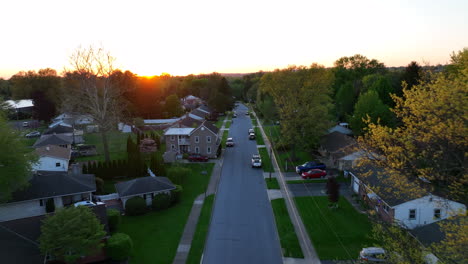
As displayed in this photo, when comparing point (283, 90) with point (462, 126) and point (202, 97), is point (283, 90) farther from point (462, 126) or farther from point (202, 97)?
point (202, 97)

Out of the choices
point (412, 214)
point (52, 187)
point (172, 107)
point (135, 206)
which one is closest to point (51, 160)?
point (52, 187)

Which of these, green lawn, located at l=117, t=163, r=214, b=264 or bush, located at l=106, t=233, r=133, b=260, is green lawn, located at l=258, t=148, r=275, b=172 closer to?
green lawn, located at l=117, t=163, r=214, b=264

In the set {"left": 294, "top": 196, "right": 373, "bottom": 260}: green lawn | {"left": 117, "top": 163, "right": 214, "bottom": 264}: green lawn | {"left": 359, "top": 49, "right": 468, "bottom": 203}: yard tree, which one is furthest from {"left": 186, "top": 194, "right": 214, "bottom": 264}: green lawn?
{"left": 359, "top": 49, "right": 468, "bottom": 203}: yard tree

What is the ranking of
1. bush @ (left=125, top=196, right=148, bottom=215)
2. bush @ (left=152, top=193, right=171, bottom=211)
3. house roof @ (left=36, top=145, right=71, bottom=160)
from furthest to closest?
1. house roof @ (left=36, top=145, right=71, bottom=160)
2. bush @ (left=152, top=193, right=171, bottom=211)
3. bush @ (left=125, top=196, right=148, bottom=215)

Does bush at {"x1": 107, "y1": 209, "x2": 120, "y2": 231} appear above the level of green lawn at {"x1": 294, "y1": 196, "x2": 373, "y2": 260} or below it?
above

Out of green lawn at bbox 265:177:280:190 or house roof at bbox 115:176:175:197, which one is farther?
green lawn at bbox 265:177:280:190

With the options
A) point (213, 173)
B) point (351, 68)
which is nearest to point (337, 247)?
point (213, 173)

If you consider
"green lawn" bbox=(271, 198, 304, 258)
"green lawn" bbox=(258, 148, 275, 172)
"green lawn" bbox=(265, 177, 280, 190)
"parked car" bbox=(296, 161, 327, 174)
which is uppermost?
"parked car" bbox=(296, 161, 327, 174)

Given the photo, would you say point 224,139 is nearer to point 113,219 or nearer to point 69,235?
point 113,219

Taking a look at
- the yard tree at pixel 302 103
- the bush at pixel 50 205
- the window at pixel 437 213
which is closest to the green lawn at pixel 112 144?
the bush at pixel 50 205
